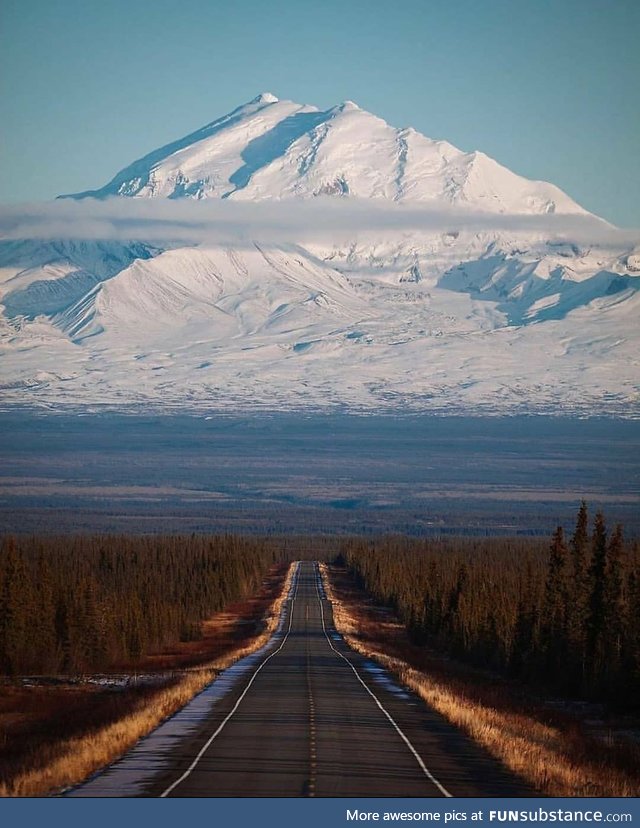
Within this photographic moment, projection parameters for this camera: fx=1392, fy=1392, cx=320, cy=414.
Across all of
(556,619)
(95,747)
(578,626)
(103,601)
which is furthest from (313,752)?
(103,601)

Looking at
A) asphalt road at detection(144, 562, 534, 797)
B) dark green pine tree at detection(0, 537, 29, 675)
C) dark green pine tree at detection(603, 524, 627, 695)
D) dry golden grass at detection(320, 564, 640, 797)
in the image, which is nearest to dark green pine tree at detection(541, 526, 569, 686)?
dark green pine tree at detection(603, 524, 627, 695)

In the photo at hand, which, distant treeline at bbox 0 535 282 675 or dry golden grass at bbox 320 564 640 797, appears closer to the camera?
dry golden grass at bbox 320 564 640 797

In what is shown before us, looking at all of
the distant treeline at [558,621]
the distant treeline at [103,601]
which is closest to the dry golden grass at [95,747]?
the distant treeline at [558,621]

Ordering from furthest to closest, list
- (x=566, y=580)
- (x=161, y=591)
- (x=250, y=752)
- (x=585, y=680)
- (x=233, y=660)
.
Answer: (x=161, y=591), (x=566, y=580), (x=233, y=660), (x=585, y=680), (x=250, y=752)

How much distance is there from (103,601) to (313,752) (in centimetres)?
5265

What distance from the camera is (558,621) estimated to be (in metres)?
62.6

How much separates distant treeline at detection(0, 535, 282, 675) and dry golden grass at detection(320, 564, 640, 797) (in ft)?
69.2

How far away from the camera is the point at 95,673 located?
66312 mm

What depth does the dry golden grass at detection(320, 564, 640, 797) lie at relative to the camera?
25.6 metres

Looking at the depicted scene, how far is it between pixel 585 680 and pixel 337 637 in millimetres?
28857

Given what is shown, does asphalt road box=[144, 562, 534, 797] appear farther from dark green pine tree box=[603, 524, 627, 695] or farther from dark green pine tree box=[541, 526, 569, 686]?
dark green pine tree box=[541, 526, 569, 686]

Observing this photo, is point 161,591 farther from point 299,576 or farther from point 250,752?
point 250,752

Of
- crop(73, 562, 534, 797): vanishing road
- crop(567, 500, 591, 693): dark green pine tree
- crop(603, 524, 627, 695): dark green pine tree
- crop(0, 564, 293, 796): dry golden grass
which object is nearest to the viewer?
crop(73, 562, 534, 797): vanishing road
